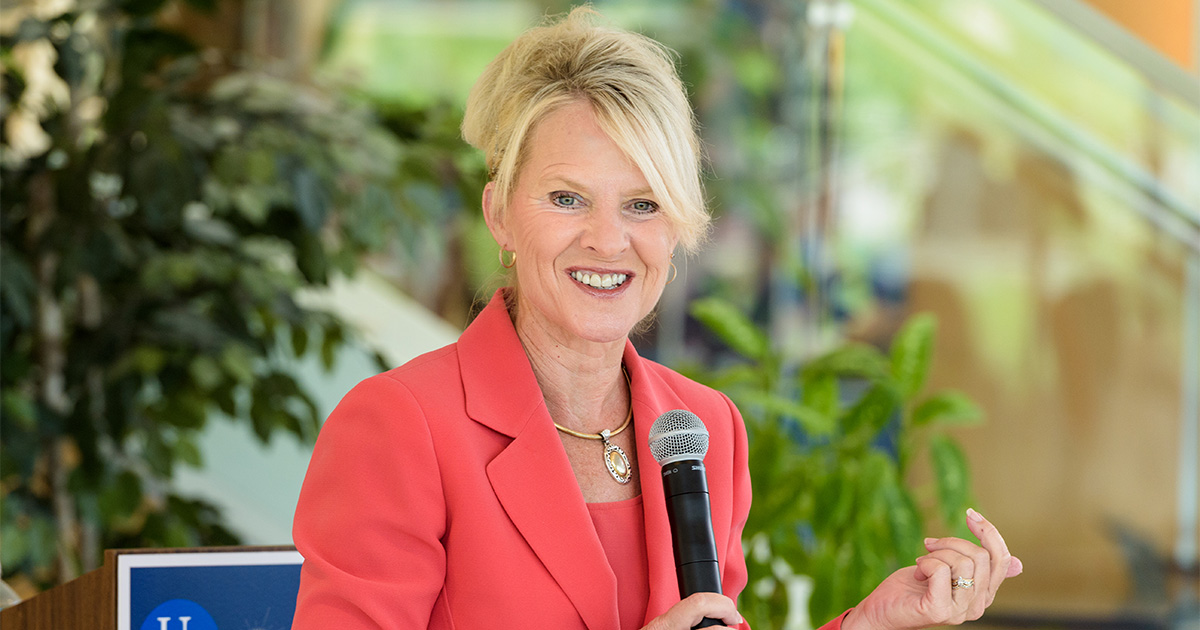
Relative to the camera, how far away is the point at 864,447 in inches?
122

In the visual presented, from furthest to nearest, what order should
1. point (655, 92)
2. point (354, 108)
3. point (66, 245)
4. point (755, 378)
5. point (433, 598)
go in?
point (755, 378) → point (354, 108) → point (66, 245) → point (655, 92) → point (433, 598)

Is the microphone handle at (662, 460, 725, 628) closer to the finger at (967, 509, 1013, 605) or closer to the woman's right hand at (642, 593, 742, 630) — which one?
the woman's right hand at (642, 593, 742, 630)

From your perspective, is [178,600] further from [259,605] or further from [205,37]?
[205,37]

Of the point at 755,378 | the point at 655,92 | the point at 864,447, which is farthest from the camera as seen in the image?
the point at 755,378

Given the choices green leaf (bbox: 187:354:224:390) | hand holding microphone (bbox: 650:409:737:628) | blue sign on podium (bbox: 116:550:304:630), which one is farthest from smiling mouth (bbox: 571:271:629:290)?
green leaf (bbox: 187:354:224:390)

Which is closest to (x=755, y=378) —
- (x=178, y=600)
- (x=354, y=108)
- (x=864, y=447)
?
(x=864, y=447)

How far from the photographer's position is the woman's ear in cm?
135

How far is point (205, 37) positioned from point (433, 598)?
355cm

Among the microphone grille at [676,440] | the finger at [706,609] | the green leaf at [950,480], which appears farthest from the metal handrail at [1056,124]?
the finger at [706,609]

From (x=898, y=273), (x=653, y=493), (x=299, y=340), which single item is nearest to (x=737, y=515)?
(x=653, y=493)

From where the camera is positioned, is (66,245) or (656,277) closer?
(656,277)

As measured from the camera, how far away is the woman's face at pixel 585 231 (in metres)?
1.23

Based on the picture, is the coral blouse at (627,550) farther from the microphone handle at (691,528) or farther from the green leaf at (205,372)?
the green leaf at (205,372)

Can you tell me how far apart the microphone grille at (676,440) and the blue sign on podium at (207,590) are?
24.3 inches
